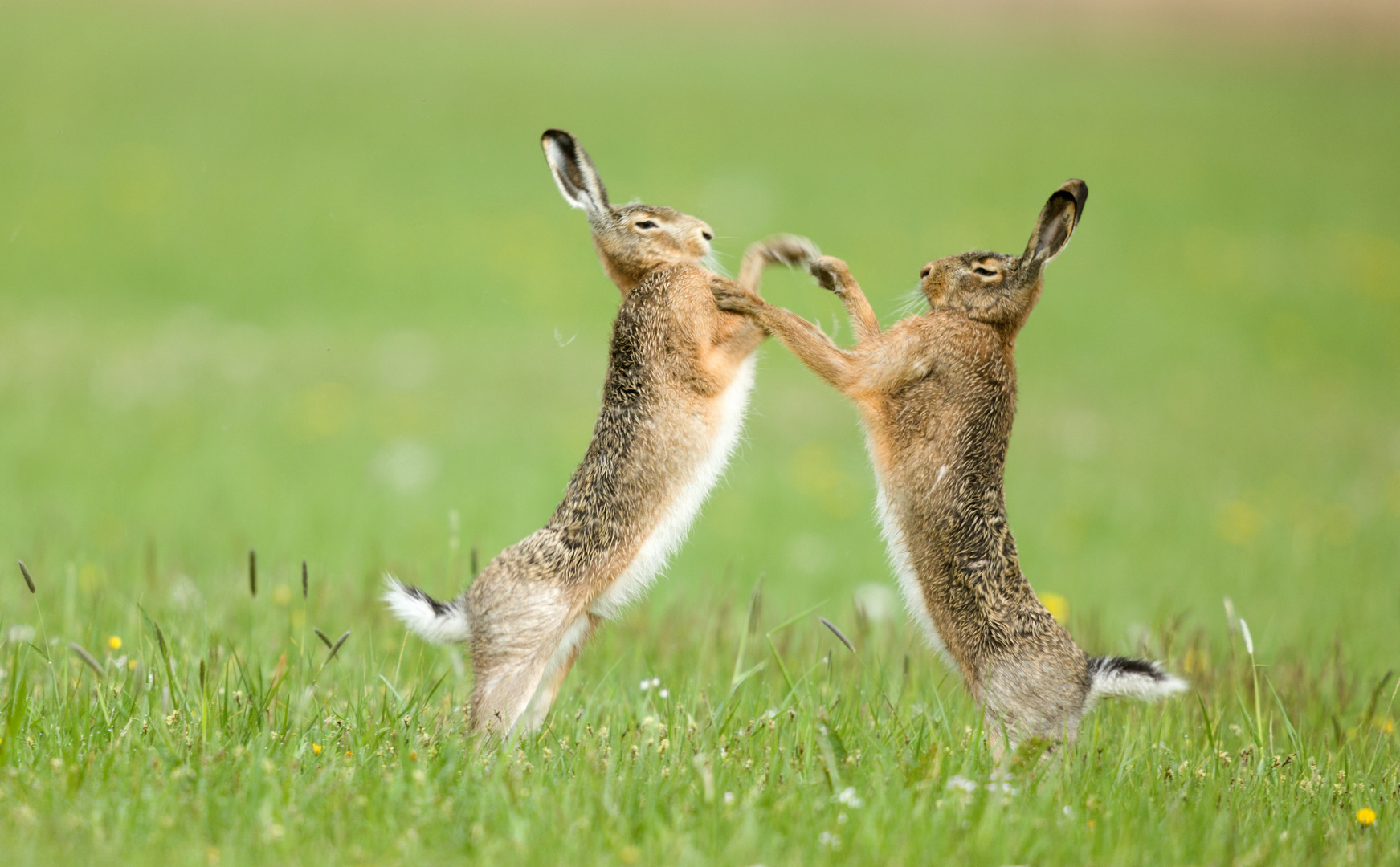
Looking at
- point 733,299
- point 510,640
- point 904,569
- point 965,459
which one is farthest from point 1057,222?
point 510,640

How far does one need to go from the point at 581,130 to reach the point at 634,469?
53.3 ft

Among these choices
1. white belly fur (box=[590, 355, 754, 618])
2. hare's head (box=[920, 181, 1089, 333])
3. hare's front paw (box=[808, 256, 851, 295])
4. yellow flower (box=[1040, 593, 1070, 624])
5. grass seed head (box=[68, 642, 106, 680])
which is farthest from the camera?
yellow flower (box=[1040, 593, 1070, 624])

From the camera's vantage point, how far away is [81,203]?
1788 cm

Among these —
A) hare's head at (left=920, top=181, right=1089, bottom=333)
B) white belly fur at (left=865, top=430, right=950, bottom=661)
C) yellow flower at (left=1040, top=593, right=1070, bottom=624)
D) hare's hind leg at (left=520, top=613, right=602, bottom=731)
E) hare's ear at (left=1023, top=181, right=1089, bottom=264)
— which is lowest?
yellow flower at (left=1040, top=593, right=1070, bottom=624)

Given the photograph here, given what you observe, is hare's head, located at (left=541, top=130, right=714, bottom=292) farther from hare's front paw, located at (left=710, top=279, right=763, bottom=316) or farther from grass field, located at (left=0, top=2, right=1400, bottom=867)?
grass field, located at (left=0, top=2, right=1400, bottom=867)

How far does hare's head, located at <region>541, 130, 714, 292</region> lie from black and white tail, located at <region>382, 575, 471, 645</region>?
1.65 metres

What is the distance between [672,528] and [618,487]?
27 cm

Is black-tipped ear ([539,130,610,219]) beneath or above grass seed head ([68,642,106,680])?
above

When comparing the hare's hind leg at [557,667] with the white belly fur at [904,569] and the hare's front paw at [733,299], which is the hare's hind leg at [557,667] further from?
the hare's front paw at [733,299]

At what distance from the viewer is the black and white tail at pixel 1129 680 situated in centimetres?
450

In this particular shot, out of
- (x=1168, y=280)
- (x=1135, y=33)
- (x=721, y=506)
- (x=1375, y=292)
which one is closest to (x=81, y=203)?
(x=721, y=506)

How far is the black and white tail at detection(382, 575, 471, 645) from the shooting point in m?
4.73

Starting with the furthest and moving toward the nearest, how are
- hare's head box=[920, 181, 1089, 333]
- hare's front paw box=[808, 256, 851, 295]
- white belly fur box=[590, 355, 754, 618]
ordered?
1. hare's head box=[920, 181, 1089, 333]
2. hare's front paw box=[808, 256, 851, 295]
3. white belly fur box=[590, 355, 754, 618]

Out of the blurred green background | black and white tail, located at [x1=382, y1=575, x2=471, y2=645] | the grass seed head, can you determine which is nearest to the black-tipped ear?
the blurred green background
